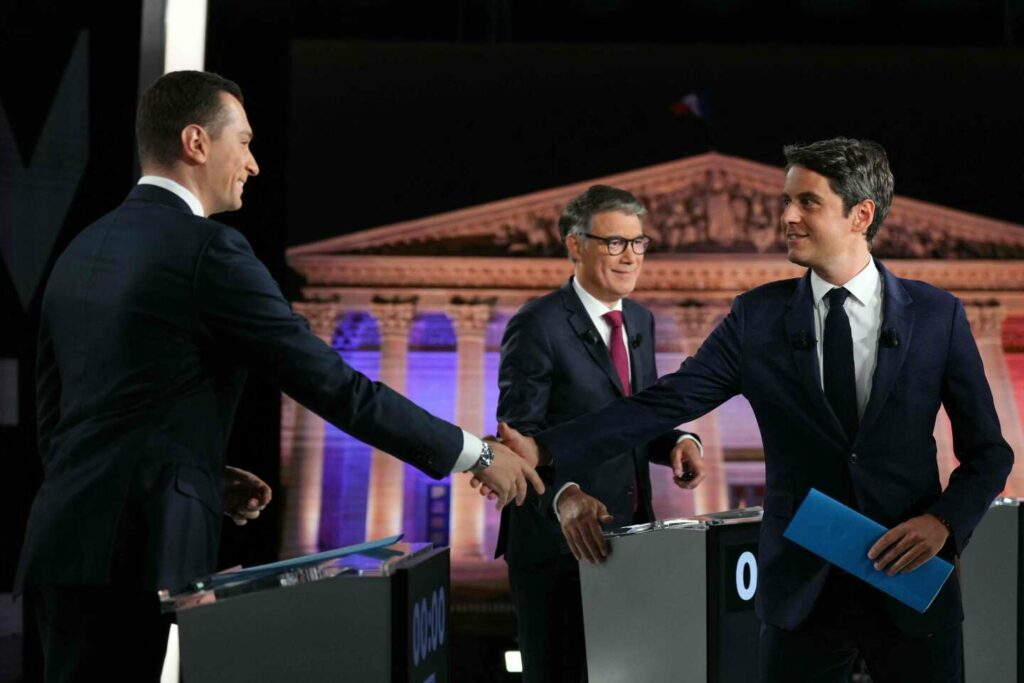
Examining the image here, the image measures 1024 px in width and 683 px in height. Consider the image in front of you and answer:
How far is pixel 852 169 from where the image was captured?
221 cm

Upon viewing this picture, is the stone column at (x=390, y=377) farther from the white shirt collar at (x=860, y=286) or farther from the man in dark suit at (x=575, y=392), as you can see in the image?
the white shirt collar at (x=860, y=286)

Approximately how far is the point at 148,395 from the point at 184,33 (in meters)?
2.71

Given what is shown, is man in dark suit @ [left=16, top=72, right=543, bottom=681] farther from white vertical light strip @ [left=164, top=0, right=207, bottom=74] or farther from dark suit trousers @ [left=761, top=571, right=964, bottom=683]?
white vertical light strip @ [left=164, top=0, right=207, bottom=74]

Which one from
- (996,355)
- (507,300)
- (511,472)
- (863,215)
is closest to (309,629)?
(511,472)

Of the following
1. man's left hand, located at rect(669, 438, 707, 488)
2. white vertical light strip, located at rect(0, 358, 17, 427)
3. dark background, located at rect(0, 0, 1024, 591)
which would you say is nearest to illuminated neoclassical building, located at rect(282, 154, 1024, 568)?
dark background, located at rect(0, 0, 1024, 591)

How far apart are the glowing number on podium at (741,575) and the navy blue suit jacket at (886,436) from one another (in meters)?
0.28

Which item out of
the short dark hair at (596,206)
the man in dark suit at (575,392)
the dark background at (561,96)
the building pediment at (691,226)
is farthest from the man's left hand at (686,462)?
the building pediment at (691,226)

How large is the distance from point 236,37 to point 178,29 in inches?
99.8

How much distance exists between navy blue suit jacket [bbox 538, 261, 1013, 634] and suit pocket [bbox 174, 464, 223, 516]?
1004mm

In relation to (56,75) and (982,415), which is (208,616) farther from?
(56,75)

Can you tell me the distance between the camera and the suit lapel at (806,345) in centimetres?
209

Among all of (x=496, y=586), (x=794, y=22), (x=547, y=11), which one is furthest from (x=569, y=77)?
(x=496, y=586)

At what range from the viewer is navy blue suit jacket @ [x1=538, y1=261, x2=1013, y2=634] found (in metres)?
2.05

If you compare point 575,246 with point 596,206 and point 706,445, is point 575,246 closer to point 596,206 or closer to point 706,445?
point 596,206
